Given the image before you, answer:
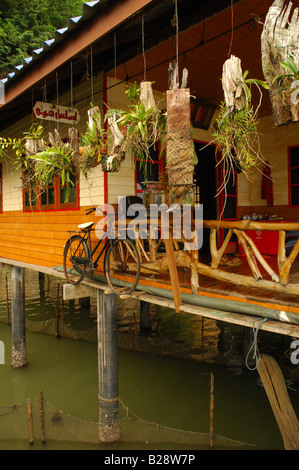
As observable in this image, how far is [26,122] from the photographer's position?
9203mm

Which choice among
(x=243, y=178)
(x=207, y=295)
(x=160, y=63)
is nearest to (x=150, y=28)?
(x=160, y=63)

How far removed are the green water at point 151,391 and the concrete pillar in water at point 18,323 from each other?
0.87 feet

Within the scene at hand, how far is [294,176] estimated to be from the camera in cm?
839

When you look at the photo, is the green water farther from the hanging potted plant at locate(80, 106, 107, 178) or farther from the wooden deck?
the hanging potted plant at locate(80, 106, 107, 178)

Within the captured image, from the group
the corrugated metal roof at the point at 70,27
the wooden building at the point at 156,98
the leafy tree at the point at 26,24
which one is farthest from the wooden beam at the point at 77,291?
the leafy tree at the point at 26,24

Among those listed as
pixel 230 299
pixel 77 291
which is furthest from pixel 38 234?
pixel 230 299

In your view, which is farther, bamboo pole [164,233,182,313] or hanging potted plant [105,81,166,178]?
bamboo pole [164,233,182,313]

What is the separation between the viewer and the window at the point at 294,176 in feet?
27.4

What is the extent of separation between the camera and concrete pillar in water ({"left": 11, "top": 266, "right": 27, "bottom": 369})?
8672 millimetres

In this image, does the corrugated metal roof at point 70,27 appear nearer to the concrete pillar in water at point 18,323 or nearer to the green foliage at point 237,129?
the green foliage at point 237,129

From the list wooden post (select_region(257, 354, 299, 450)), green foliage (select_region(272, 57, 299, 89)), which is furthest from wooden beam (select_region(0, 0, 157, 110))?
wooden post (select_region(257, 354, 299, 450))

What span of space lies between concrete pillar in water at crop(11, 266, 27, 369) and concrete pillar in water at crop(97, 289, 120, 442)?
144 inches

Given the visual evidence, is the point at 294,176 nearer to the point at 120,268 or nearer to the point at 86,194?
the point at 86,194
